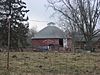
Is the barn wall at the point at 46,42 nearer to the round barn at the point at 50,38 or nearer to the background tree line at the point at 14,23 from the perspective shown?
the round barn at the point at 50,38

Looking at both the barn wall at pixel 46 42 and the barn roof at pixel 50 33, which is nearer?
the barn wall at pixel 46 42

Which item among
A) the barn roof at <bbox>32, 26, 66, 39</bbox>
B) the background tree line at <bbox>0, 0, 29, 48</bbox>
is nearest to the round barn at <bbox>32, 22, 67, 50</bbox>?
the barn roof at <bbox>32, 26, 66, 39</bbox>

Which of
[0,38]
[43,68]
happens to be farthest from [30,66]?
[0,38]

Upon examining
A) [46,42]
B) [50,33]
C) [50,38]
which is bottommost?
[46,42]

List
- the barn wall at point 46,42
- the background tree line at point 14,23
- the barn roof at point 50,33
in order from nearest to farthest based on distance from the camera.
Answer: the background tree line at point 14,23, the barn wall at point 46,42, the barn roof at point 50,33

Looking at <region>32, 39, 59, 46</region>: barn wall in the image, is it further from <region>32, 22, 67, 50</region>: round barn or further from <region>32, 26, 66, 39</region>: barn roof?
<region>32, 26, 66, 39</region>: barn roof

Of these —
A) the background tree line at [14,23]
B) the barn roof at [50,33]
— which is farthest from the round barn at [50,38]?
the background tree line at [14,23]

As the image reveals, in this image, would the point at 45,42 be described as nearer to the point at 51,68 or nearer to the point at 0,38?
the point at 0,38

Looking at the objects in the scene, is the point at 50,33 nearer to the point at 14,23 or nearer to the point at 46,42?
the point at 46,42

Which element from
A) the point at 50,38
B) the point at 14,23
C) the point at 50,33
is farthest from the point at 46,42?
the point at 14,23

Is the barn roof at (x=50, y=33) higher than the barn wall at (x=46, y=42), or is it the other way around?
the barn roof at (x=50, y=33)

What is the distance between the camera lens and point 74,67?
18734 mm

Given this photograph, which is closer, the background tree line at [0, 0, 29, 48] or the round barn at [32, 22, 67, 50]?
the background tree line at [0, 0, 29, 48]

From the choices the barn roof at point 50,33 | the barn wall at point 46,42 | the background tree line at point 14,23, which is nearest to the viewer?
the background tree line at point 14,23
